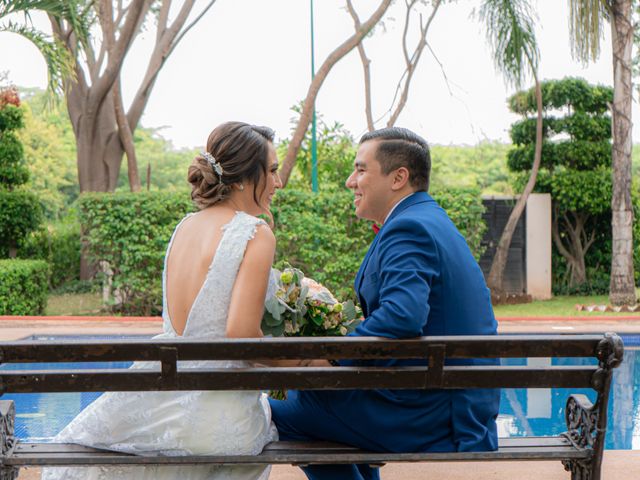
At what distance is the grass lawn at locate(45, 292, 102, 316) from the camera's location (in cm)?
1298

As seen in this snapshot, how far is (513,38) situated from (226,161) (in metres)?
12.4

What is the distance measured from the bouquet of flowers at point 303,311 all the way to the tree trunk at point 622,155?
1073cm

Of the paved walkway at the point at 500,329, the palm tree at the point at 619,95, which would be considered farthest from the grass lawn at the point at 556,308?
the paved walkway at the point at 500,329

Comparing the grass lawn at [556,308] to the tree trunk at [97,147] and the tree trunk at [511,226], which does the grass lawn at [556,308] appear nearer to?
the tree trunk at [511,226]

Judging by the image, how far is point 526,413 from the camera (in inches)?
269

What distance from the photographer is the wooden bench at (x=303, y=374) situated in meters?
2.48

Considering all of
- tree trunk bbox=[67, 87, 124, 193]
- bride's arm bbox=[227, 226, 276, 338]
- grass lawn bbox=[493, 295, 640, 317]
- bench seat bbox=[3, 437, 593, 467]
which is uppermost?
tree trunk bbox=[67, 87, 124, 193]

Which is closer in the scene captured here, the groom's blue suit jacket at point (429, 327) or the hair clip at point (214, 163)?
the groom's blue suit jacket at point (429, 327)

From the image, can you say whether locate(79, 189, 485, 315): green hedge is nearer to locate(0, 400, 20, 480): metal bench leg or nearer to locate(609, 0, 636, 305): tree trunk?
locate(609, 0, 636, 305): tree trunk

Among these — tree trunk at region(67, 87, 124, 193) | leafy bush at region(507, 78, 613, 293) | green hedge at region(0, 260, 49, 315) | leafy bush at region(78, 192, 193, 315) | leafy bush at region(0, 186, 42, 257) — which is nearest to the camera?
green hedge at region(0, 260, 49, 315)

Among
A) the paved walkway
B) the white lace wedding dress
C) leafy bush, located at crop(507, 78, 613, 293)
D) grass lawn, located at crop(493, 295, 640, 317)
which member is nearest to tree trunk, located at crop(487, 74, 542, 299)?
grass lawn, located at crop(493, 295, 640, 317)

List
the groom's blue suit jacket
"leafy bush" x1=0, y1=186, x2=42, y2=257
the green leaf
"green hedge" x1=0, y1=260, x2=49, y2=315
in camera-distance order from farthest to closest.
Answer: "leafy bush" x1=0, y1=186, x2=42, y2=257, "green hedge" x1=0, y1=260, x2=49, y2=315, the green leaf, the groom's blue suit jacket

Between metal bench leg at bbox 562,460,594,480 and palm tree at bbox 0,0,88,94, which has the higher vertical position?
palm tree at bbox 0,0,88,94

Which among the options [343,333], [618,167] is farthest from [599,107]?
[343,333]
